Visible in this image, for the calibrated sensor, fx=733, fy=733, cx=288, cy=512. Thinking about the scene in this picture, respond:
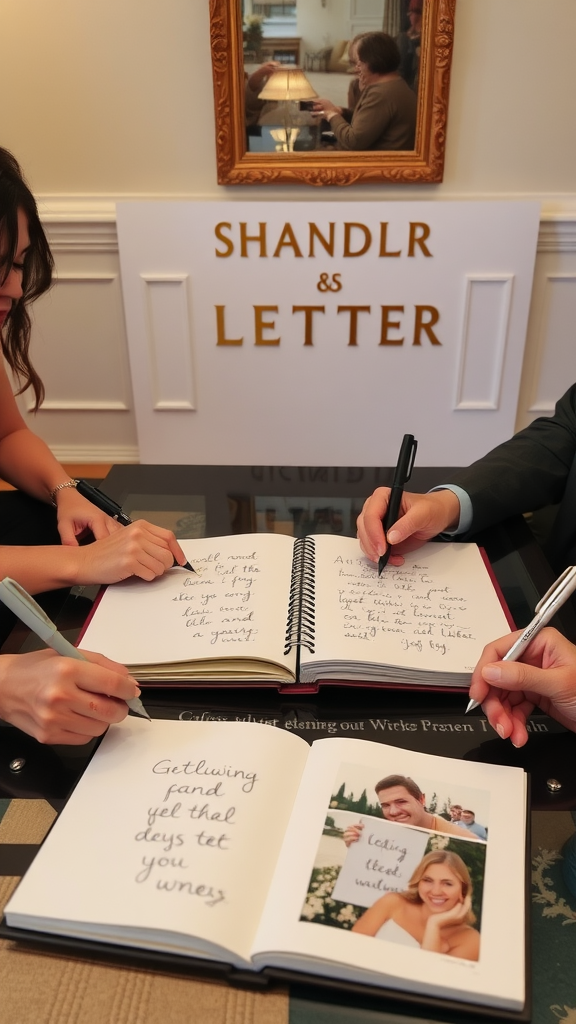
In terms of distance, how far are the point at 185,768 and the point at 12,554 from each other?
1.44ft

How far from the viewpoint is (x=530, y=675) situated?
69cm

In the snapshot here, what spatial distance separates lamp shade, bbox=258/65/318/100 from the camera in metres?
2.27

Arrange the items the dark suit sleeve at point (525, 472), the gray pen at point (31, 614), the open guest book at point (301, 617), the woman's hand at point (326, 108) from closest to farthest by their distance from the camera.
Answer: the gray pen at point (31, 614), the open guest book at point (301, 617), the dark suit sleeve at point (525, 472), the woman's hand at point (326, 108)

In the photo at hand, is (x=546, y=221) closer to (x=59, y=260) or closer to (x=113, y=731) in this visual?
(x=59, y=260)

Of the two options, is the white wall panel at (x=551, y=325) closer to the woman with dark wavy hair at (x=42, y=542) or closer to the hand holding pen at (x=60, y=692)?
the woman with dark wavy hair at (x=42, y=542)

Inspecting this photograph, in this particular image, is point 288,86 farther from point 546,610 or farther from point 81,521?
point 546,610

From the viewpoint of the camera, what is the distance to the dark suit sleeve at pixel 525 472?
1076mm

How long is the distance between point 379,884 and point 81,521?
725 mm

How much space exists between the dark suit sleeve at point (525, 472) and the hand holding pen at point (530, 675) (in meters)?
0.35

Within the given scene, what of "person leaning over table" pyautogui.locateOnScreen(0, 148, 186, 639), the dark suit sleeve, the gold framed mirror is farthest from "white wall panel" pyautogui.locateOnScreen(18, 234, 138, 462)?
the dark suit sleeve

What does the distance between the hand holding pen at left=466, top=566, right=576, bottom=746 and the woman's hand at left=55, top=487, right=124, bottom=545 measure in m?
0.59

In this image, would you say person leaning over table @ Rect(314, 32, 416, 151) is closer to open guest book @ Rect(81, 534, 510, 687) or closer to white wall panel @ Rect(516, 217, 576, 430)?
white wall panel @ Rect(516, 217, 576, 430)

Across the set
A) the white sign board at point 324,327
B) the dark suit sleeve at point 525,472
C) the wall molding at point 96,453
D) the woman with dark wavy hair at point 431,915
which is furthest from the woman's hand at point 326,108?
the woman with dark wavy hair at point 431,915

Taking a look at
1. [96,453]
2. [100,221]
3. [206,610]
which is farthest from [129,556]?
[96,453]
